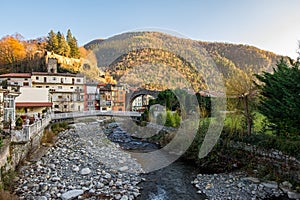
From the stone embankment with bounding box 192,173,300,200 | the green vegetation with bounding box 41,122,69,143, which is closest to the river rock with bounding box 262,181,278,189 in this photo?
the stone embankment with bounding box 192,173,300,200

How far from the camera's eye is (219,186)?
7.43 m

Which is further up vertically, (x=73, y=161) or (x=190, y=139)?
(x=190, y=139)

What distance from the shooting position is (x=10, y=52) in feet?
129

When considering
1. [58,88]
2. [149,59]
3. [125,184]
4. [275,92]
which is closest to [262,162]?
[275,92]

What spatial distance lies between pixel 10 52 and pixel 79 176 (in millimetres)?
39374

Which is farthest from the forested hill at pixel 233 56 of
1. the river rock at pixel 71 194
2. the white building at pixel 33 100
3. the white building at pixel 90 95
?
the river rock at pixel 71 194

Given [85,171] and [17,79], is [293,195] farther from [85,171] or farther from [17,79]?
[17,79]

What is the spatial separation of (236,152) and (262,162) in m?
1.20

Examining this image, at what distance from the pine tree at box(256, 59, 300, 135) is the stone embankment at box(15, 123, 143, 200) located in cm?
565

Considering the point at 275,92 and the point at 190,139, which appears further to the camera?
the point at 190,139

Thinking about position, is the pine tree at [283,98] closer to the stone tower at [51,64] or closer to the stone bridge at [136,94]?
the stone bridge at [136,94]

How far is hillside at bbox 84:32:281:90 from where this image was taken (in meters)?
16.4

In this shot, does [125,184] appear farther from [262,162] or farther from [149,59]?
[149,59]

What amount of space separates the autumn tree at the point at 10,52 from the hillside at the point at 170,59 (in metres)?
21.9
